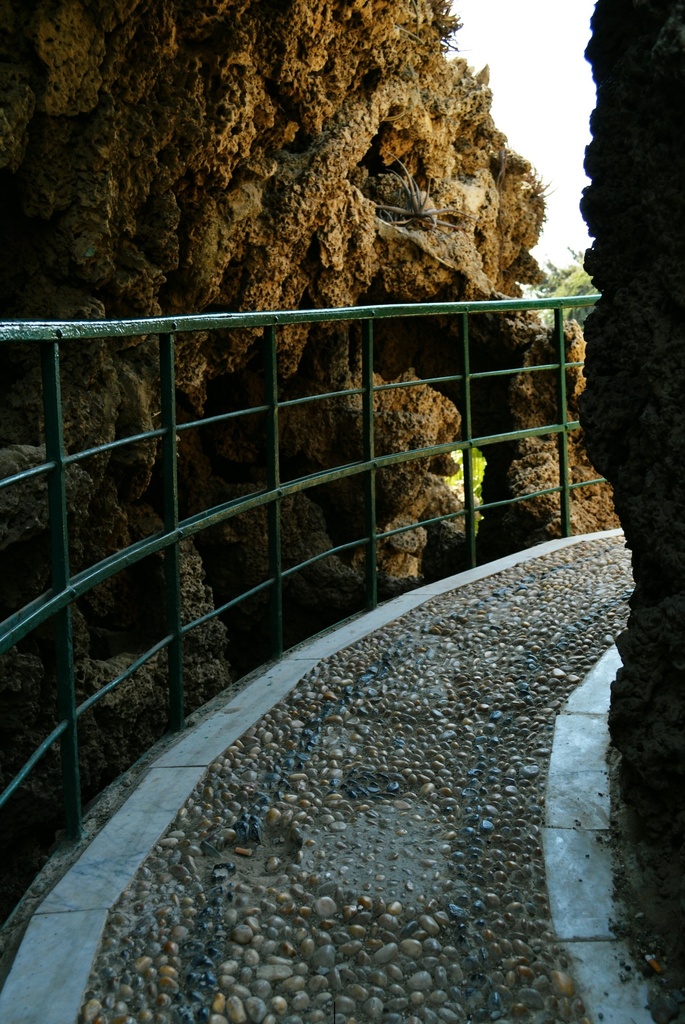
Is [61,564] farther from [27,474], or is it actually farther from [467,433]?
[467,433]

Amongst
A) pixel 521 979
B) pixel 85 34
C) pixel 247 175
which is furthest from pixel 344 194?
pixel 521 979

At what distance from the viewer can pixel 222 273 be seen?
5930 mm

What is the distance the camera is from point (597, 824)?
2895 mm

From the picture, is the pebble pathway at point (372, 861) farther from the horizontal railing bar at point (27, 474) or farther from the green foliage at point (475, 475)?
the green foliage at point (475, 475)

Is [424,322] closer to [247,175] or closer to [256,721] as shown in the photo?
[247,175]

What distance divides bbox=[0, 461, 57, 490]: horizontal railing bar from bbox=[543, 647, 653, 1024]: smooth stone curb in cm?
154

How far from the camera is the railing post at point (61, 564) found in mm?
2893

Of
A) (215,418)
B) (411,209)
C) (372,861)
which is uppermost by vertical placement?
(411,209)

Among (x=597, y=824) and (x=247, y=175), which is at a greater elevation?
(x=247, y=175)

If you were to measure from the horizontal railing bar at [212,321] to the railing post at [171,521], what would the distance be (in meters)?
0.11

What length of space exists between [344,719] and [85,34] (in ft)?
9.33

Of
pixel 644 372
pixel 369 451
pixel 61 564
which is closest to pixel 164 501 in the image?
pixel 61 564

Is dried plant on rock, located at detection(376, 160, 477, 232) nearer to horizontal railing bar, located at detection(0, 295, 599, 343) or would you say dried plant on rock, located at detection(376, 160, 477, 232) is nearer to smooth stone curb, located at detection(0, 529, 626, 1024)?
horizontal railing bar, located at detection(0, 295, 599, 343)

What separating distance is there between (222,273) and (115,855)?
3.67 metres
